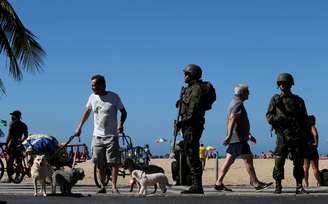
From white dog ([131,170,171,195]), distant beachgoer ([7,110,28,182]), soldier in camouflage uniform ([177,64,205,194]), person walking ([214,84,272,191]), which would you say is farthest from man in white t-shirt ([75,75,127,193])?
distant beachgoer ([7,110,28,182])

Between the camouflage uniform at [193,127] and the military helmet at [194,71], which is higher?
the military helmet at [194,71]

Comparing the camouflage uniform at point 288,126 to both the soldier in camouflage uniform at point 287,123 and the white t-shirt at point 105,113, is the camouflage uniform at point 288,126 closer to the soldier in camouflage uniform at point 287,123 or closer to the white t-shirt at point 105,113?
the soldier in camouflage uniform at point 287,123

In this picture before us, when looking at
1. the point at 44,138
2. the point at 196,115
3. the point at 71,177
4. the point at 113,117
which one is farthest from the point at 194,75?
the point at 44,138

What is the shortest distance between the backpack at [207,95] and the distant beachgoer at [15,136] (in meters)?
6.77

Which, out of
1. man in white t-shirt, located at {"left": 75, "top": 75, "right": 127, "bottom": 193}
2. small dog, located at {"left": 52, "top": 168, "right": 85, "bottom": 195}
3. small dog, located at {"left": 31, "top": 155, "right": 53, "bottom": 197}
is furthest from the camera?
man in white t-shirt, located at {"left": 75, "top": 75, "right": 127, "bottom": 193}

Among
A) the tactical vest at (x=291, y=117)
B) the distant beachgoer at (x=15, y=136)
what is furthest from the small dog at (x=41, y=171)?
the distant beachgoer at (x=15, y=136)

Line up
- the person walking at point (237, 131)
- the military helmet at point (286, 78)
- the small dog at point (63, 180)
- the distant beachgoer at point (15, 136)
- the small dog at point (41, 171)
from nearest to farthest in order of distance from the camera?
the small dog at point (63, 180)
the small dog at point (41, 171)
the military helmet at point (286, 78)
the person walking at point (237, 131)
the distant beachgoer at point (15, 136)

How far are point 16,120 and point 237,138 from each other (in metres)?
6.38

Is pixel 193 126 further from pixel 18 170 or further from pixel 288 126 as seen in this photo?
pixel 18 170

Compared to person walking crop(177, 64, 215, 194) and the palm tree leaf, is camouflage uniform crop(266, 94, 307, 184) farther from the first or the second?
the palm tree leaf

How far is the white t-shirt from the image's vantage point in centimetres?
1187

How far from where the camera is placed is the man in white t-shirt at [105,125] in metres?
11.9

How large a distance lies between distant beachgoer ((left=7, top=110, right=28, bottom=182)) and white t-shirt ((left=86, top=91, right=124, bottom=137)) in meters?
5.58

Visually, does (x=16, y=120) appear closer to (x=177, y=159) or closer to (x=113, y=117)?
(x=177, y=159)
